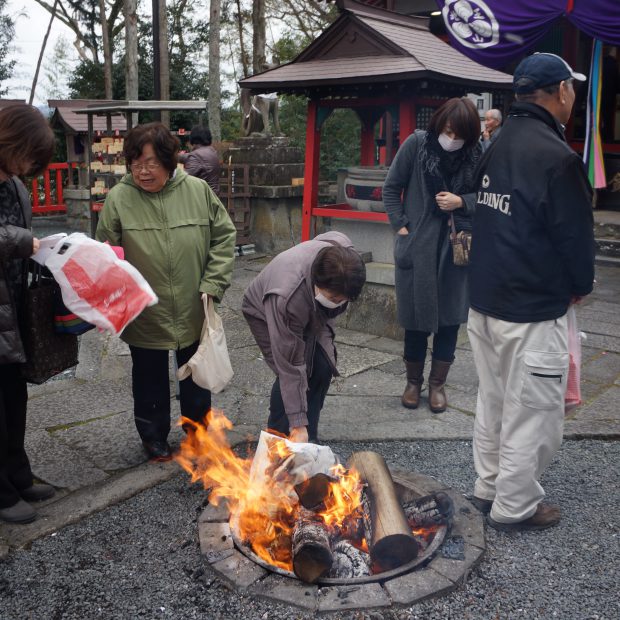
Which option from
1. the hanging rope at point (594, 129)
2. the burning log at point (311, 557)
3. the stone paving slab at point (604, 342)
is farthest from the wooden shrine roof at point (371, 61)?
the burning log at point (311, 557)

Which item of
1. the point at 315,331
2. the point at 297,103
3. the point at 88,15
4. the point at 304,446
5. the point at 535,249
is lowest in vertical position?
the point at 304,446

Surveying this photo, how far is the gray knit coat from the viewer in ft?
14.9

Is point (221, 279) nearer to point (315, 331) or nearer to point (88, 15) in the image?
point (315, 331)

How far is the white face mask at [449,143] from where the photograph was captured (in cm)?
429

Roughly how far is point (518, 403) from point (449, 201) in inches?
69.9

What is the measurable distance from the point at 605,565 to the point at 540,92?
6.80ft

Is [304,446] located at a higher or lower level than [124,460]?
higher

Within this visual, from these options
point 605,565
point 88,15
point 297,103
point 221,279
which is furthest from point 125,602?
point 88,15

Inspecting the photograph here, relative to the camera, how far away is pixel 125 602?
276 centimetres

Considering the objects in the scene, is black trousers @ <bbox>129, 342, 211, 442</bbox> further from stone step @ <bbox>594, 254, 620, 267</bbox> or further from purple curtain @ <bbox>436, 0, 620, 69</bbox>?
stone step @ <bbox>594, 254, 620, 267</bbox>

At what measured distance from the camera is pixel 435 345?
15.7ft

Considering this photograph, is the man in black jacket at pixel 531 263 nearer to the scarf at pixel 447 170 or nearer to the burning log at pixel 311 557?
the burning log at pixel 311 557

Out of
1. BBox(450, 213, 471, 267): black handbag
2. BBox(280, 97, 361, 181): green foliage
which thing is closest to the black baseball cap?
BBox(450, 213, 471, 267): black handbag

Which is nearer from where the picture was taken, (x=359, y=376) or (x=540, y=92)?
(x=540, y=92)
